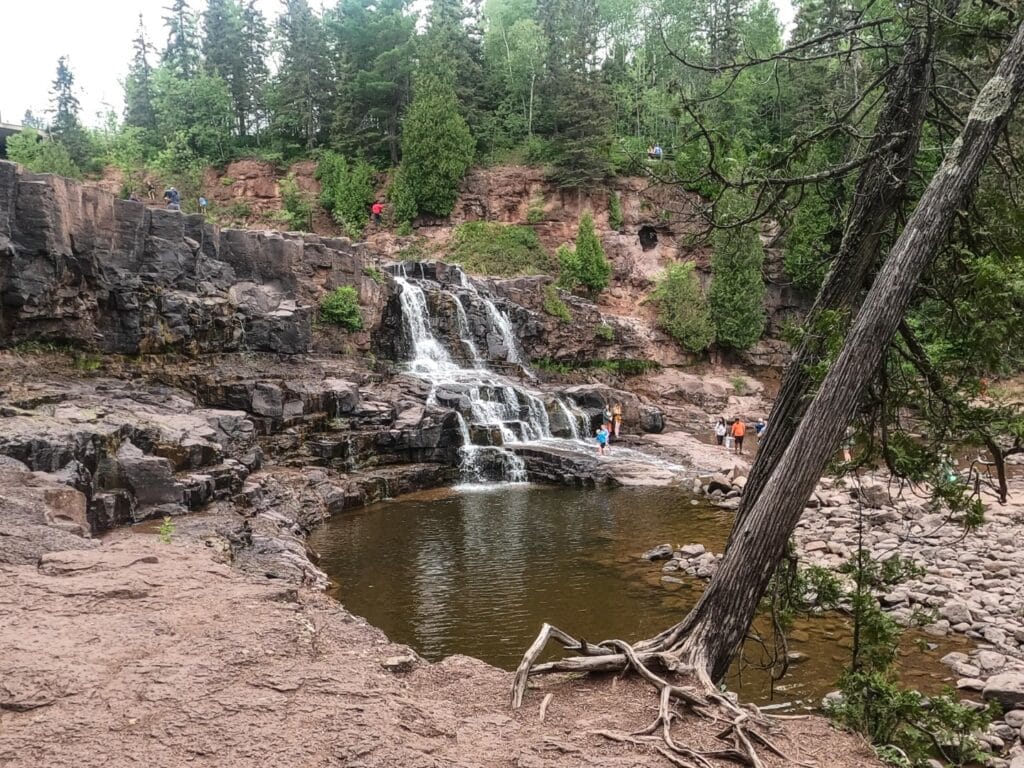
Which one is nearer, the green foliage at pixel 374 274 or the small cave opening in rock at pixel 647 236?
the green foliage at pixel 374 274

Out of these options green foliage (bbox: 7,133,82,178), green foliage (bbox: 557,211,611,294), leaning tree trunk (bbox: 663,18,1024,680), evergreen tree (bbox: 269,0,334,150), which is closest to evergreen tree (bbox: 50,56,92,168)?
green foliage (bbox: 7,133,82,178)

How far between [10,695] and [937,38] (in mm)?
7722

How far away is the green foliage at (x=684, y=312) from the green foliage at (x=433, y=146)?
44.5 feet

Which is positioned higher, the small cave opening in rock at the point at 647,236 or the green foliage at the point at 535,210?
the green foliage at the point at 535,210

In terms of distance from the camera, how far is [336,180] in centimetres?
3906

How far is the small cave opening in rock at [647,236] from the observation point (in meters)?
38.3

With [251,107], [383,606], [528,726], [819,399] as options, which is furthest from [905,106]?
[251,107]

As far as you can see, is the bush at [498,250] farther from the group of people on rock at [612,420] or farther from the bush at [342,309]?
the group of people on rock at [612,420]

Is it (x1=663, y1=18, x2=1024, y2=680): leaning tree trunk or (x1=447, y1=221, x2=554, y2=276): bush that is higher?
(x1=447, y1=221, x2=554, y2=276): bush

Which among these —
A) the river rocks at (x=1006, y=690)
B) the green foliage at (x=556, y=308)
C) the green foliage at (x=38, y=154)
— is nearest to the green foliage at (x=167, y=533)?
the river rocks at (x=1006, y=690)

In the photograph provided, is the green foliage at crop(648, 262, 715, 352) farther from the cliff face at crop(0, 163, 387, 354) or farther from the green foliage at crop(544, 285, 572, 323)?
the cliff face at crop(0, 163, 387, 354)

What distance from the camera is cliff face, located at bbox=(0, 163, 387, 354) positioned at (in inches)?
671

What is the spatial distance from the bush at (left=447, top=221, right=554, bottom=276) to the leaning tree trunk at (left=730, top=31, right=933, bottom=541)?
30083 millimetres

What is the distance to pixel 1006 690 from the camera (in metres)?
6.93
